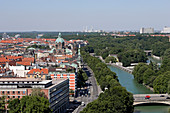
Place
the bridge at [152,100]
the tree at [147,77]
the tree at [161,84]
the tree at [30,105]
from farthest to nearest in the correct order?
the tree at [147,77] < the tree at [161,84] < the bridge at [152,100] < the tree at [30,105]

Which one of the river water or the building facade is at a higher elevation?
the building facade

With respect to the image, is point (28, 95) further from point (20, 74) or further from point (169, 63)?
point (169, 63)

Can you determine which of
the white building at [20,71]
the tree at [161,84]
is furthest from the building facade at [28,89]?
the tree at [161,84]

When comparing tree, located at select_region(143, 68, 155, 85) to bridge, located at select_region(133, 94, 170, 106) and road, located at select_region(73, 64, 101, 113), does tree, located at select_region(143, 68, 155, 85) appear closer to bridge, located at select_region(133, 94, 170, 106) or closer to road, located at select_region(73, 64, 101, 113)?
road, located at select_region(73, 64, 101, 113)

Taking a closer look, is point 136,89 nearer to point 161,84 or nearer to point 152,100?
point 161,84

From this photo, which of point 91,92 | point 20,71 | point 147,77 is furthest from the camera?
point 147,77

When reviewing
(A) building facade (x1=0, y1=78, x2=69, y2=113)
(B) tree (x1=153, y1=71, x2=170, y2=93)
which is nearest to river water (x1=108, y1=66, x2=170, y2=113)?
(B) tree (x1=153, y1=71, x2=170, y2=93)

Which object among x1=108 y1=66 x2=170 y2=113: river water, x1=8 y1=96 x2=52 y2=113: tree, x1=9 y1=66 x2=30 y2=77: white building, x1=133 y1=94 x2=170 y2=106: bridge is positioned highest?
x1=9 y1=66 x2=30 y2=77: white building

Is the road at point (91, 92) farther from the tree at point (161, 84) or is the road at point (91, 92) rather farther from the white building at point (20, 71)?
the white building at point (20, 71)

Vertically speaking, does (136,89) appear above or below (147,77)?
below

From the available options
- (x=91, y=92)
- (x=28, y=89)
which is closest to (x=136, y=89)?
(x=91, y=92)

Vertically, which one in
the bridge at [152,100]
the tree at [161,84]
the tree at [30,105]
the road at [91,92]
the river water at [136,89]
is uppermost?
the tree at [30,105]

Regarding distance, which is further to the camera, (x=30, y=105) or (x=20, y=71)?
(x=20, y=71)

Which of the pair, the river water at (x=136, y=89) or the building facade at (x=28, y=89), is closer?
the building facade at (x=28, y=89)
